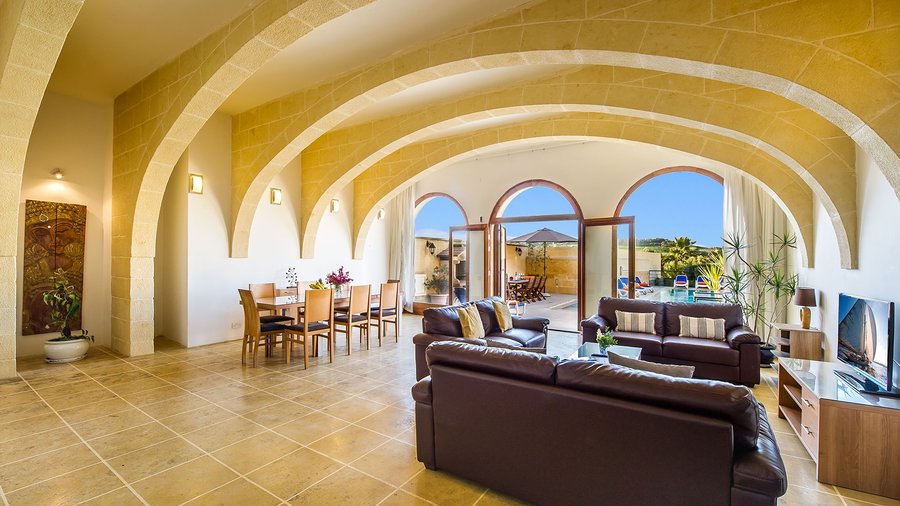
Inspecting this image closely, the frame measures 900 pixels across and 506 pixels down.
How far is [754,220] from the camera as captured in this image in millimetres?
6145

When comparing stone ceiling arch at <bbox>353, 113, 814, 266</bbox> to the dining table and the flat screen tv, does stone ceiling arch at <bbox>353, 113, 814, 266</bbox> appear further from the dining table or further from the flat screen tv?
the dining table

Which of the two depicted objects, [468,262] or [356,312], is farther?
[468,262]

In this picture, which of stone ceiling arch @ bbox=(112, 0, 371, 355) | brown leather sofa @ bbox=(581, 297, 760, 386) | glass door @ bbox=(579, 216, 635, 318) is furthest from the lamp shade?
stone ceiling arch @ bbox=(112, 0, 371, 355)

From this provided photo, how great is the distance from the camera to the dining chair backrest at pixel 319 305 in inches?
198

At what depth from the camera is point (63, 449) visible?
2875 mm

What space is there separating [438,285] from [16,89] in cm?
803

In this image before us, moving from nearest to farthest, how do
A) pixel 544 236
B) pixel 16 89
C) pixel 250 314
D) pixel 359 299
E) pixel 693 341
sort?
pixel 16 89
pixel 693 341
pixel 250 314
pixel 359 299
pixel 544 236

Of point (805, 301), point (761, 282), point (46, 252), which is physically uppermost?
point (46, 252)

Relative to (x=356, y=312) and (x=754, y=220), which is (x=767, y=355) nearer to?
(x=754, y=220)

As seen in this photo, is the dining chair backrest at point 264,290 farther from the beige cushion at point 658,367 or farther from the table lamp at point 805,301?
the table lamp at point 805,301

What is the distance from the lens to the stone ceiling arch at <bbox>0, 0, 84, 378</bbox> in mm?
3014

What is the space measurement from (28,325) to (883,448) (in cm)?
857

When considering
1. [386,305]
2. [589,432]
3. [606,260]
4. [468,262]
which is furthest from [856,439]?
[468,262]

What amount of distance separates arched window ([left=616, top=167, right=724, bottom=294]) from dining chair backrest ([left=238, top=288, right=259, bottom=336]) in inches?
236
